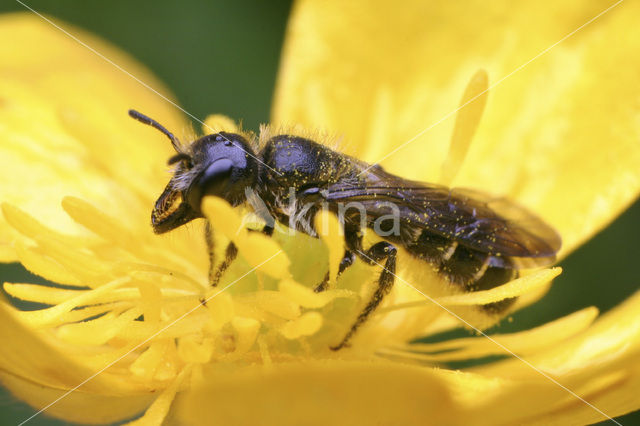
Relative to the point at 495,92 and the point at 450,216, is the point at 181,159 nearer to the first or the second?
the point at 450,216

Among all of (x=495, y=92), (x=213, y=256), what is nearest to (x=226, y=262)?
(x=213, y=256)

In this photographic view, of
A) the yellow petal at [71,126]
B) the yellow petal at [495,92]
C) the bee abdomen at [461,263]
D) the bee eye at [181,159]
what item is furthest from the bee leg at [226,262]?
the yellow petal at [495,92]

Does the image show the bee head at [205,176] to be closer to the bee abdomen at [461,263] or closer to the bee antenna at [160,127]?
the bee antenna at [160,127]

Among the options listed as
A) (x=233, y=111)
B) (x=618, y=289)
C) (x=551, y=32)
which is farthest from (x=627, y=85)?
(x=233, y=111)

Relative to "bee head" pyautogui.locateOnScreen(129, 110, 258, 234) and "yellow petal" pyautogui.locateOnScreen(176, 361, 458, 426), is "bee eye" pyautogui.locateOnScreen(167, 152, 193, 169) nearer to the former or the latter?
"bee head" pyautogui.locateOnScreen(129, 110, 258, 234)

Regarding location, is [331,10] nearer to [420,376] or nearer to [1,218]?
[1,218]
